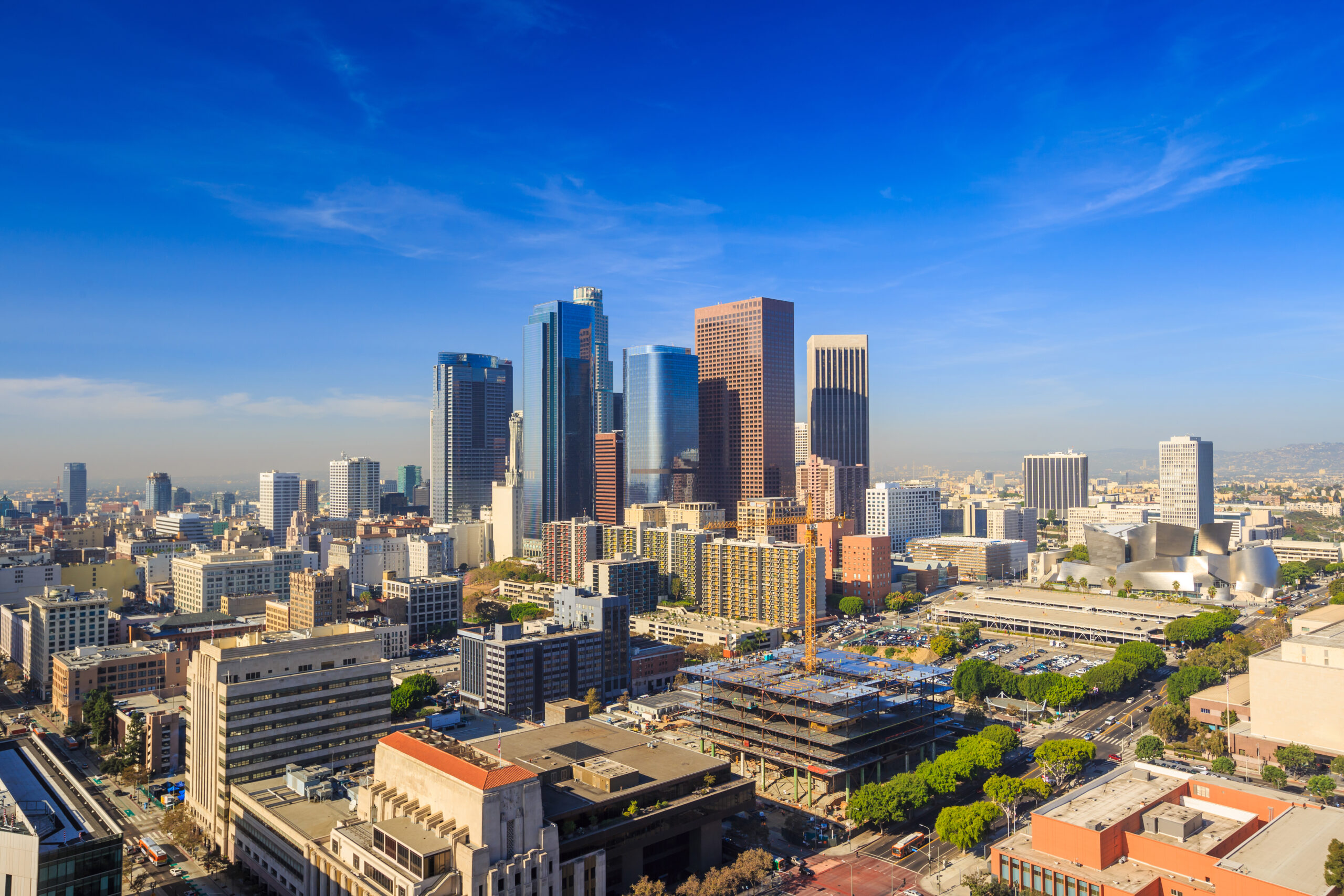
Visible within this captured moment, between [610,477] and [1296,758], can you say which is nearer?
[1296,758]

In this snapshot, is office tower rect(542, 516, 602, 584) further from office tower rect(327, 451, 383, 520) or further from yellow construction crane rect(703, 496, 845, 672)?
office tower rect(327, 451, 383, 520)

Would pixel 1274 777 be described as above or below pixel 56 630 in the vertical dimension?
below

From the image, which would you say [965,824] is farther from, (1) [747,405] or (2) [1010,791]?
(1) [747,405]

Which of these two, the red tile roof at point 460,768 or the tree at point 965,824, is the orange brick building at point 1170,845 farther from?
the red tile roof at point 460,768

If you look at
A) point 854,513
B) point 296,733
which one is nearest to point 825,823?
point 296,733

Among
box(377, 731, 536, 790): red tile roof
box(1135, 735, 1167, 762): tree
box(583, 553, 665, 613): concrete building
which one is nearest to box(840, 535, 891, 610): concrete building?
box(583, 553, 665, 613): concrete building

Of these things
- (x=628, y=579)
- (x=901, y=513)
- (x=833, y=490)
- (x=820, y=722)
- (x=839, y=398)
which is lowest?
(x=820, y=722)

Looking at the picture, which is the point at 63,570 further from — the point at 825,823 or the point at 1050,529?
the point at 1050,529

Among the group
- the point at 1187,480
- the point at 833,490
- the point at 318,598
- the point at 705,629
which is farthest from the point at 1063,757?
the point at 1187,480
